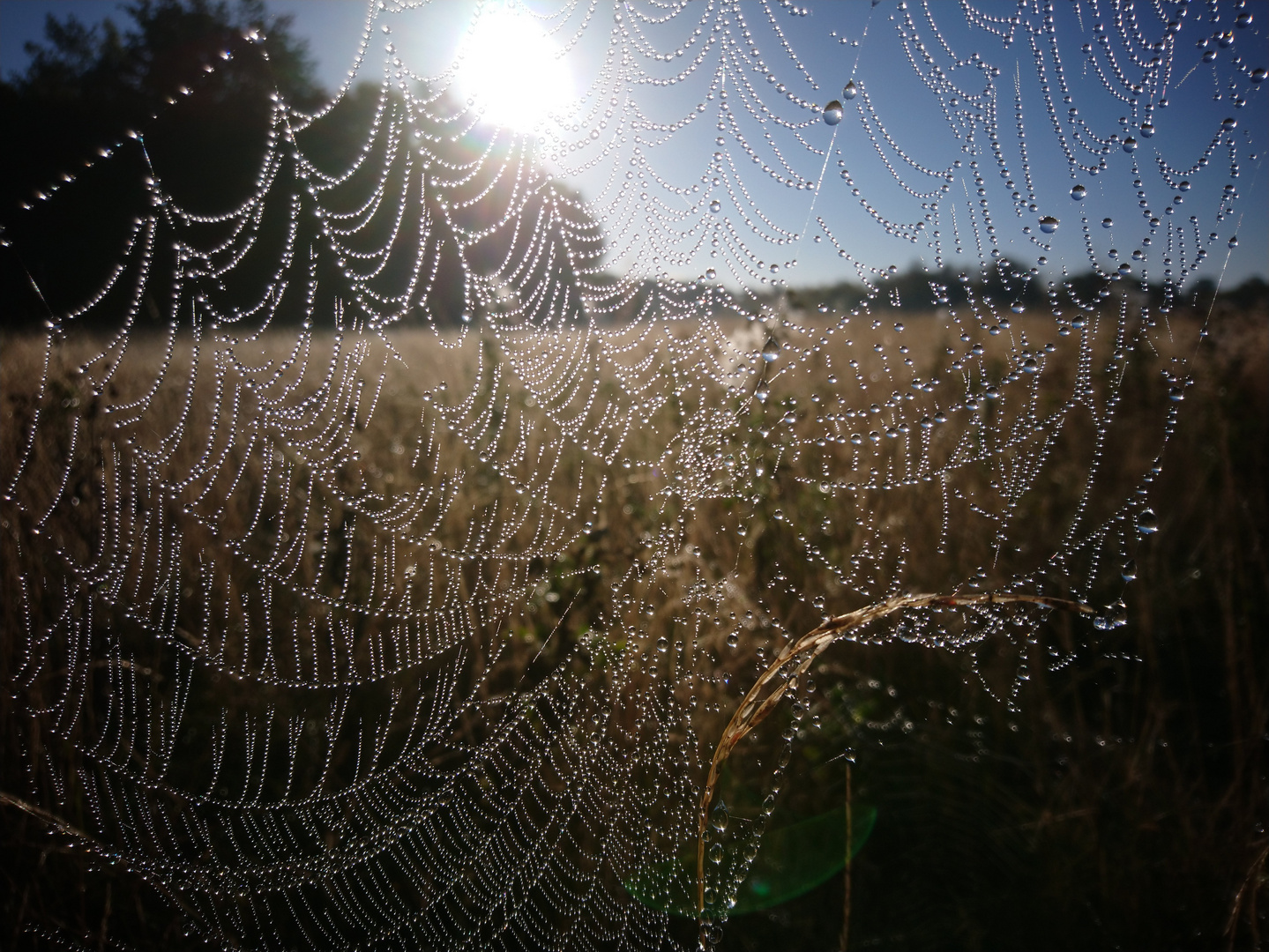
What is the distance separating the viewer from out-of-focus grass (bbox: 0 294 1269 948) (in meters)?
1.67

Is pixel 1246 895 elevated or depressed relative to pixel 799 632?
depressed

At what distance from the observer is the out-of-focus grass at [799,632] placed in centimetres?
167

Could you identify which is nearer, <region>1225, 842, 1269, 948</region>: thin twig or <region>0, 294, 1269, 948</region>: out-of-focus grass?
<region>1225, 842, 1269, 948</region>: thin twig

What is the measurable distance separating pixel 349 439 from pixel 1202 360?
13.0ft

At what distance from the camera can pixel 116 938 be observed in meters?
1.59

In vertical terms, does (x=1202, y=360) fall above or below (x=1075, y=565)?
above

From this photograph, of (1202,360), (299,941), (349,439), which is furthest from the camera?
(1202,360)

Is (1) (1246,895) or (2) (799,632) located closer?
(1) (1246,895)

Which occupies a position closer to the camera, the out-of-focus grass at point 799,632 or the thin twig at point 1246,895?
the thin twig at point 1246,895

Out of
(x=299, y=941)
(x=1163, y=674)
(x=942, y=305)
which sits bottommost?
(x=299, y=941)

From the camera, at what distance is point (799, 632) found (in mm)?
2066

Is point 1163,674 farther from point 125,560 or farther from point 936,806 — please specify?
point 125,560

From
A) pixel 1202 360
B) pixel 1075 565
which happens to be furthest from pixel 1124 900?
pixel 1202 360

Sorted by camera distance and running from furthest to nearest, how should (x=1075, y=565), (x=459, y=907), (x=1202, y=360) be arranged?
(x=1202, y=360) < (x=1075, y=565) < (x=459, y=907)
